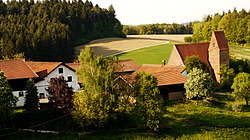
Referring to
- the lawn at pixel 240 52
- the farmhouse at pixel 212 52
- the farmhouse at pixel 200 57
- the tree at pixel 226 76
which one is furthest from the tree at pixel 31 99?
the lawn at pixel 240 52

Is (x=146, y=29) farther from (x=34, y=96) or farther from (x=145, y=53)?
(x=34, y=96)

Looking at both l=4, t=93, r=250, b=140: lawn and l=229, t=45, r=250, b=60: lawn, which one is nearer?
l=4, t=93, r=250, b=140: lawn

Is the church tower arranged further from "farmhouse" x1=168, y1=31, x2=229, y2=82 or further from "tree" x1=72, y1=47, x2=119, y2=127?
"tree" x1=72, y1=47, x2=119, y2=127

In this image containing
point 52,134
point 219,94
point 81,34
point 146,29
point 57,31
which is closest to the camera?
point 52,134

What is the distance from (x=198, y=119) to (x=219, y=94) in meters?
14.7

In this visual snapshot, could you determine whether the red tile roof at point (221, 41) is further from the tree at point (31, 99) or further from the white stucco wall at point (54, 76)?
the tree at point (31, 99)

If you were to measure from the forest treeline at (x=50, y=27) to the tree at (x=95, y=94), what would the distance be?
116 ft

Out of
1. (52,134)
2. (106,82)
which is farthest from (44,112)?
(106,82)

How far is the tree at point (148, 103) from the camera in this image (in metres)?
35.6

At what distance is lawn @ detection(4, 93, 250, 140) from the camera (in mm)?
35031

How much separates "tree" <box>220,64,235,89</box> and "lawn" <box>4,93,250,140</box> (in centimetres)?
1153

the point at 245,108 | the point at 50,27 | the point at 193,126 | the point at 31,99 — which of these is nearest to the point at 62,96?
the point at 31,99

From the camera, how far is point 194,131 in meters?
36.2

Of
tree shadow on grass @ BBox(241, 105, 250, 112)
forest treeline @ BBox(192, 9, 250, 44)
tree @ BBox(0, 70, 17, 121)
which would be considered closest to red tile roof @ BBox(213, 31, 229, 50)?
tree shadow on grass @ BBox(241, 105, 250, 112)
